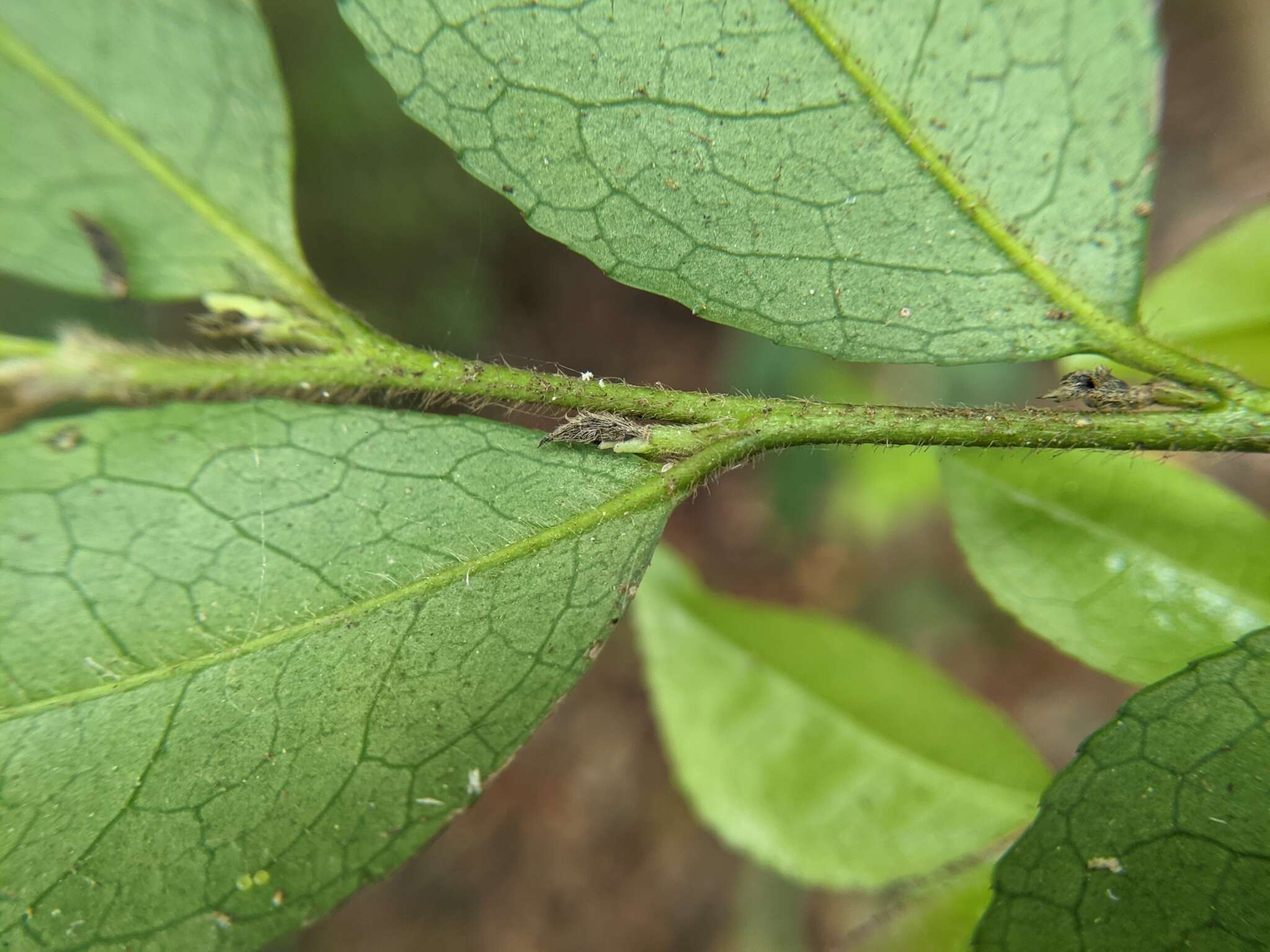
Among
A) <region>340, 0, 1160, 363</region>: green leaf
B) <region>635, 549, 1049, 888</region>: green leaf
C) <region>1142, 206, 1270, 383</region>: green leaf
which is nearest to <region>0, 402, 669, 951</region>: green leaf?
<region>340, 0, 1160, 363</region>: green leaf

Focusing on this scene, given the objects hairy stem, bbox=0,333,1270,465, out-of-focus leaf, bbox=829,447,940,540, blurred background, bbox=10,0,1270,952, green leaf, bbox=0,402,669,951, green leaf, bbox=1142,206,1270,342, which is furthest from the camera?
blurred background, bbox=10,0,1270,952

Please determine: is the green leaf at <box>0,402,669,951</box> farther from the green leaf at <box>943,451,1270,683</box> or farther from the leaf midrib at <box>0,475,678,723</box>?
the green leaf at <box>943,451,1270,683</box>

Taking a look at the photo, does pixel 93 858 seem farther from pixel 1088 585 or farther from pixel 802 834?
pixel 1088 585

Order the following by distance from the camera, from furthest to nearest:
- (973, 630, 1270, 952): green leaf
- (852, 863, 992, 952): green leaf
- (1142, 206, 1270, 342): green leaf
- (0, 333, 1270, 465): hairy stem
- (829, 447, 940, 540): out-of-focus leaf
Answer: (829, 447, 940, 540): out-of-focus leaf → (1142, 206, 1270, 342): green leaf → (852, 863, 992, 952): green leaf → (0, 333, 1270, 465): hairy stem → (973, 630, 1270, 952): green leaf

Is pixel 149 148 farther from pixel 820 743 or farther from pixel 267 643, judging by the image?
pixel 820 743

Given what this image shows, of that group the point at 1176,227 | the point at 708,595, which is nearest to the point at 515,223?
the point at 708,595

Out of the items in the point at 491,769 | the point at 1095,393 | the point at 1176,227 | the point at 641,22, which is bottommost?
the point at 491,769
